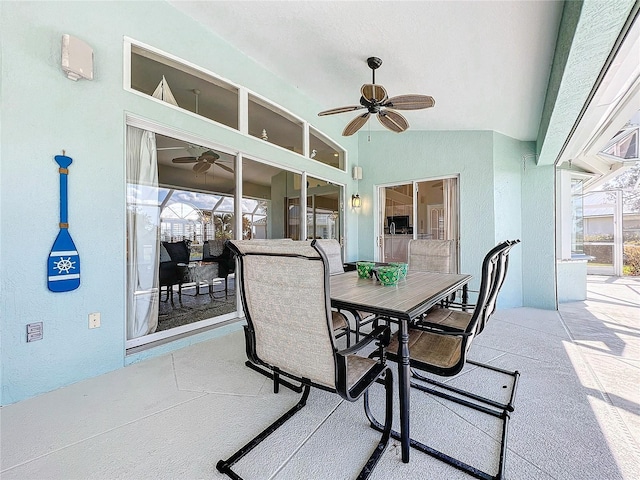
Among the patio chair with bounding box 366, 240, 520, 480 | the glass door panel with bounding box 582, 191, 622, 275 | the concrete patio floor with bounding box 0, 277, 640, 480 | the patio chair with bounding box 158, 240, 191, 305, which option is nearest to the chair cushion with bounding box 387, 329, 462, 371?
the patio chair with bounding box 366, 240, 520, 480

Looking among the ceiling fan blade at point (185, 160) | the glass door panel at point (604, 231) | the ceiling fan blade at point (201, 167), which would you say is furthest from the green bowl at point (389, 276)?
the glass door panel at point (604, 231)

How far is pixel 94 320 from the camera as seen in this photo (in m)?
2.13

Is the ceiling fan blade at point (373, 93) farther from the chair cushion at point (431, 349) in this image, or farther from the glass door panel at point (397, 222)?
the glass door panel at point (397, 222)

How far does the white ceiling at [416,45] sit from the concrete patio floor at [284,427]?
2773mm

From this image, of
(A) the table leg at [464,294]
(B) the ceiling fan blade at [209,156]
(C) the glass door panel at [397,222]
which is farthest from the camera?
(C) the glass door panel at [397,222]

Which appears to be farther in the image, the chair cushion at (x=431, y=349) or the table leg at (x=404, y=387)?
the chair cushion at (x=431, y=349)

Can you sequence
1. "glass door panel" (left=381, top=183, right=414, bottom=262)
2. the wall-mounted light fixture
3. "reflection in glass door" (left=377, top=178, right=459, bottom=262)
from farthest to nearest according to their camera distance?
"glass door panel" (left=381, top=183, right=414, bottom=262) < "reflection in glass door" (left=377, top=178, right=459, bottom=262) < the wall-mounted light fixture

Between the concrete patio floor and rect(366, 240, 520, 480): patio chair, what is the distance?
6 cm

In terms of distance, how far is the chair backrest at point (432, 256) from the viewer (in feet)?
9.81

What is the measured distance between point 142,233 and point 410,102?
112 inches

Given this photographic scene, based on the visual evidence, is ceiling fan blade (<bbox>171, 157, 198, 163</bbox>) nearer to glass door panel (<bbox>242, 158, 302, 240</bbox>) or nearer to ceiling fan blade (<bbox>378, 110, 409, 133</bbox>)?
Result: glass door panel (<bbox>242, 158, 302, 240</bbox>)

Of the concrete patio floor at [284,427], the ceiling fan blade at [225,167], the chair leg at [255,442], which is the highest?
the ceiling fan blade at [225,167]

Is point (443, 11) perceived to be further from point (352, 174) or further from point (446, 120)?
point (352, 174)

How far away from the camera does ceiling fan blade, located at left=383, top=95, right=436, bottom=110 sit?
2.59m
